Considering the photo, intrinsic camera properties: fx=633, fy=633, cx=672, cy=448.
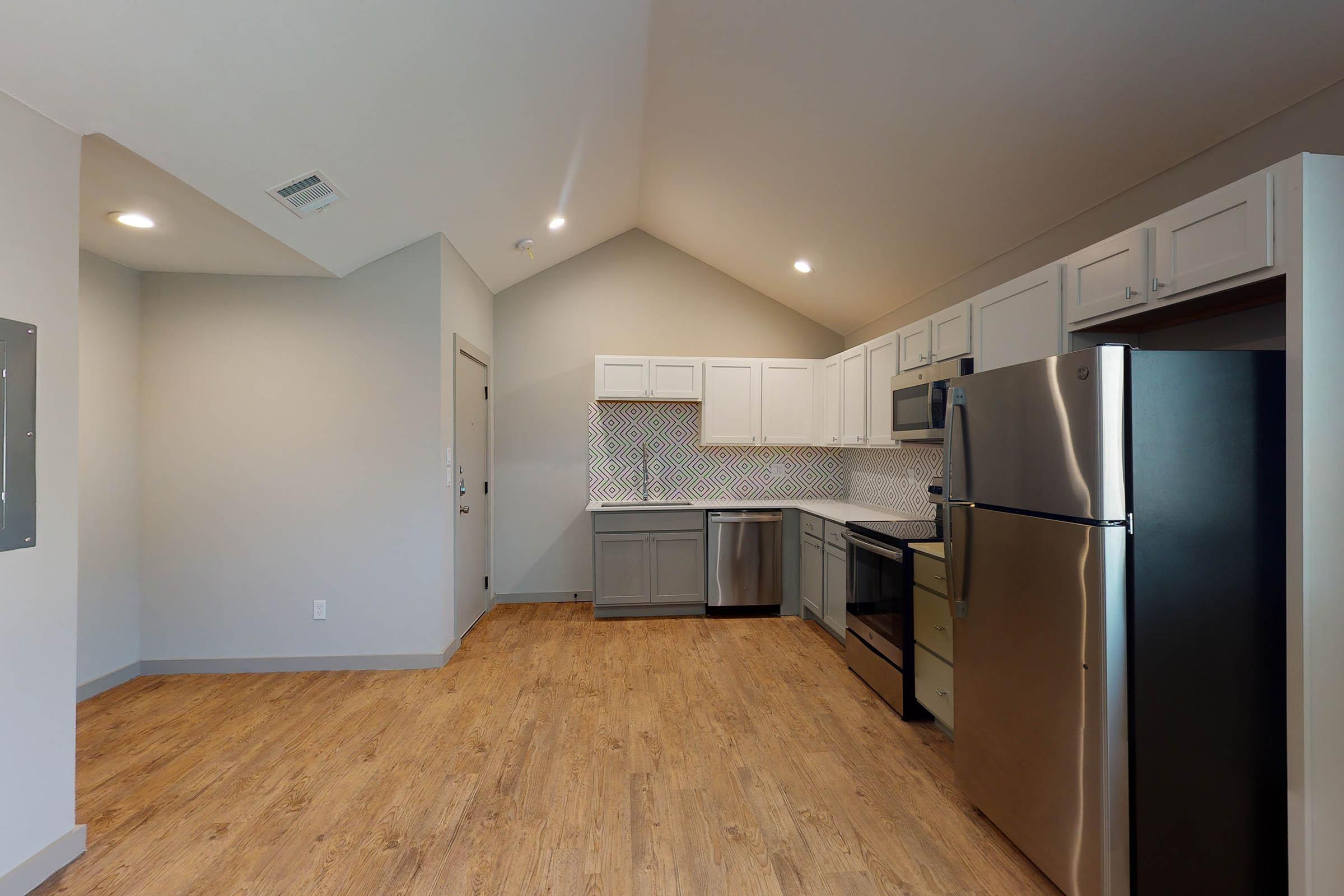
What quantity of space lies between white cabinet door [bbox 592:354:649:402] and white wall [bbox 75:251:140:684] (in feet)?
9.87

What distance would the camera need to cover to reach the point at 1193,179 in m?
2.38

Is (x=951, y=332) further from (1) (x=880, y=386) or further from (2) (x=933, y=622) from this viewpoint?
(2) (x=933, y=622)

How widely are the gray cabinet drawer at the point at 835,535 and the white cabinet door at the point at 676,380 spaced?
5.23ft

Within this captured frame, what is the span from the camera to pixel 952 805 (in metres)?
2.42

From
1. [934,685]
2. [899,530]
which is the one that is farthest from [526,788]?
[899,530]

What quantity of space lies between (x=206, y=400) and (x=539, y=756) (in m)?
2.95

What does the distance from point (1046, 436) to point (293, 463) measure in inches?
156

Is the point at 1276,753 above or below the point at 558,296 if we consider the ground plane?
below

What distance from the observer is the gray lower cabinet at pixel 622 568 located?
5035mm

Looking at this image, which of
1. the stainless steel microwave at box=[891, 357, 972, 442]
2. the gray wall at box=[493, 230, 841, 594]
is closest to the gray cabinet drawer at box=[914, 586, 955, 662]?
the stainless steel microwave at box=[891, 357, 972, 442]

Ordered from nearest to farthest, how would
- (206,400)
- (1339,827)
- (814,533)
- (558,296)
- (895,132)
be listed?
1. (1339,827)
2. (895,132)
3. (206,400)
4. (814,533)
5. (558,296)

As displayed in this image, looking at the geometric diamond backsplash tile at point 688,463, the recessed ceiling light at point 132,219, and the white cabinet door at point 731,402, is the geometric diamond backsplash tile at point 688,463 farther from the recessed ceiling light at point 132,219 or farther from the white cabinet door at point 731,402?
the recessed ceiling light at point 132,219

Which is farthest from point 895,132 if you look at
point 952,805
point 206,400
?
point 206,400

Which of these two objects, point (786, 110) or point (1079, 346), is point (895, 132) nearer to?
point (786, 110)
